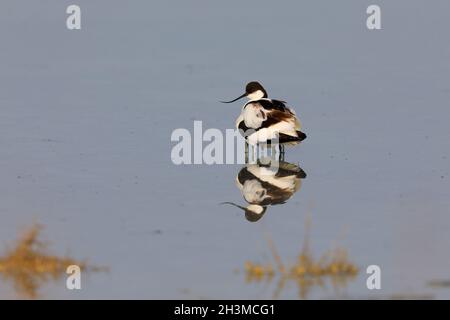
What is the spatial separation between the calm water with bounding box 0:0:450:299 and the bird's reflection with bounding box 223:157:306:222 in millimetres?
130

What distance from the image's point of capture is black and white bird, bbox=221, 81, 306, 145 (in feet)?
46.1

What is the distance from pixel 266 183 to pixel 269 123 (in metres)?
1.63

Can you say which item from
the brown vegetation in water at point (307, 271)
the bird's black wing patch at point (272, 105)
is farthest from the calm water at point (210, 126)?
the bird's black wing patch at point (272, 105)

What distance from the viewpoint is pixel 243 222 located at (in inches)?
438

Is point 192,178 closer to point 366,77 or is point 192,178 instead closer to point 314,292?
point 314,292

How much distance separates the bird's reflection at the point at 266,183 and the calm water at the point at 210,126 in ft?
0.43

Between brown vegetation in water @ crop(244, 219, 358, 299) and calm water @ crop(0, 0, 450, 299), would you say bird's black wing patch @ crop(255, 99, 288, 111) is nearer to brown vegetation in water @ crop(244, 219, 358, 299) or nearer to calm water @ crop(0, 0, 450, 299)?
calm water @ crop(0, 0, 450, 299)

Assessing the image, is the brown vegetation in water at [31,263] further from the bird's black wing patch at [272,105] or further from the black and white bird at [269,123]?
the bird's black wing patch at [272,105]

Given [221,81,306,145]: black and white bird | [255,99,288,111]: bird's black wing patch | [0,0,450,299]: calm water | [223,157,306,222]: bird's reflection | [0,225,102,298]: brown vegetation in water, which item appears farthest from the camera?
[255,99,288,111]: bird's black wing patch

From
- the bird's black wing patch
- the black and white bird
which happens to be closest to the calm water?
the black and white bird

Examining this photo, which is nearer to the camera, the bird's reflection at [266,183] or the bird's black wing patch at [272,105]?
the bird's reflection at [266,183]

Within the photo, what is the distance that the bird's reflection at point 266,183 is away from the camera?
38.5 feet

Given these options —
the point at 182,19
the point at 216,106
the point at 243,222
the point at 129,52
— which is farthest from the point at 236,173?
the point at 182,19

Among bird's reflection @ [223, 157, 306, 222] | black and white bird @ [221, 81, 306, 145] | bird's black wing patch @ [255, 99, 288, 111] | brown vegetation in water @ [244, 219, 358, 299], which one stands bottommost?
brown vegetation in water @ [244, 219, 358, 299]
